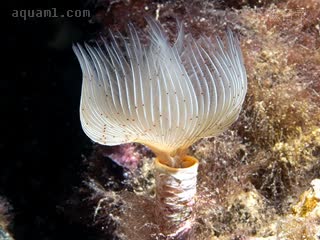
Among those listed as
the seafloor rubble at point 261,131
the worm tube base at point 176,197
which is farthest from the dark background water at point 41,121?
the worm tube base at point 176,197

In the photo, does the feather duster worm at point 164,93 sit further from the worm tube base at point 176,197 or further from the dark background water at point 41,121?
the dark background water at point 41,121

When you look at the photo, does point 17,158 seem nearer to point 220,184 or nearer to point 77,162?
point 77,162

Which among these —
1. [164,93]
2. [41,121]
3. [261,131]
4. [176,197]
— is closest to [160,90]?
[164,93]

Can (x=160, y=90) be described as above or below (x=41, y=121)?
above

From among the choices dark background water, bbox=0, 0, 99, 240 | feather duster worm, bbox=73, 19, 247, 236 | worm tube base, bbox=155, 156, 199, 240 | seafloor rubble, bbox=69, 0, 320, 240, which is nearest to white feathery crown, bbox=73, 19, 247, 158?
feather duster worm, bbox=73, 19, 247, 236

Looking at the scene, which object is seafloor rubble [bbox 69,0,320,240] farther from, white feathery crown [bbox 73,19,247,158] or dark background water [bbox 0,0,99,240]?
dark background water [bbox 0,0,99,240]

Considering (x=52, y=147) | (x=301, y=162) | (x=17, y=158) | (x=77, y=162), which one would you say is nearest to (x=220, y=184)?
(x=301, y=162)

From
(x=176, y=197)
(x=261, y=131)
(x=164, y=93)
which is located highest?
(x=164, y=93)

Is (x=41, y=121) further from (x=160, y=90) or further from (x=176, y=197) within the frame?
(x=160, y=90)

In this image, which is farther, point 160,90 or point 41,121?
point 41,121
